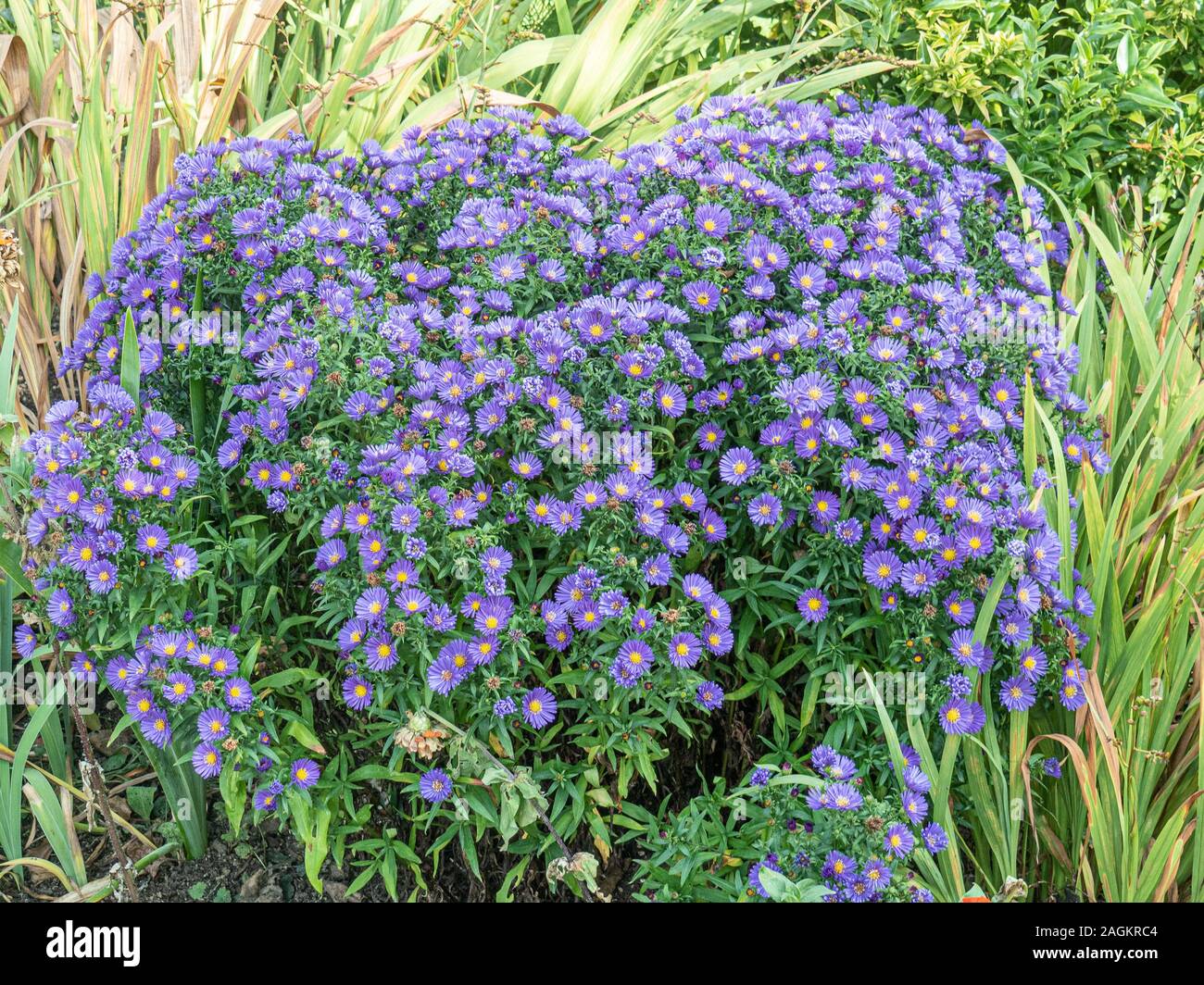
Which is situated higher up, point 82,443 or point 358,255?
point 358,255

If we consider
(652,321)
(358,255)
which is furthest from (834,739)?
(358,255)

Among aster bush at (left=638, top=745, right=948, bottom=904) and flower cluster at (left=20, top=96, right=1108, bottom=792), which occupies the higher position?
flower cluster at (left=20, top=96, right=1108, bottom=792)

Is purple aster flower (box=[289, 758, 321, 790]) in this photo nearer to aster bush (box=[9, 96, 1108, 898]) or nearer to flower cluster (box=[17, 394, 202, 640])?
aster bush (box=[9, 96, 1108, 898])

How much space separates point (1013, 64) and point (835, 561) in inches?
91.7

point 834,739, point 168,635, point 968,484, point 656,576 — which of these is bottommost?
point 834,739

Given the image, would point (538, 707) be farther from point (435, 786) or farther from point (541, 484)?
point (541, 484)

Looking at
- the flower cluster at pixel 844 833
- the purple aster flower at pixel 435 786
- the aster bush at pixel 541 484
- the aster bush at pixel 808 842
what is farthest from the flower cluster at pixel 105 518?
the flower cluster at pixel 844 833

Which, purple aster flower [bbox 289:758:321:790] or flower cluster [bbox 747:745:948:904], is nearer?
flower cluster [bbox 747:745:948:904]

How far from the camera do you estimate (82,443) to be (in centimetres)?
232

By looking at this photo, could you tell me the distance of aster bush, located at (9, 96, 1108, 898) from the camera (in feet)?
7.29

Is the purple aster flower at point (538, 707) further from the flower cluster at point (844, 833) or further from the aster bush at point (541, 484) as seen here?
the flower cluster at point (844, 833)

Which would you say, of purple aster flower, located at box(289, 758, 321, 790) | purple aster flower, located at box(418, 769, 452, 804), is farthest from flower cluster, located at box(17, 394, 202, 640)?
purple aster flower, located at box(418, 769, 452, 804)

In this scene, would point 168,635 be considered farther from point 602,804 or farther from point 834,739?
point 834,739

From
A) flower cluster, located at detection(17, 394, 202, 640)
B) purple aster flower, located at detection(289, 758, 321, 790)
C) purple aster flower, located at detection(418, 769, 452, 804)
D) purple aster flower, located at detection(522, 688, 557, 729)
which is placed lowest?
purple aster flower, located at detection(289, 758, 321, 790)
